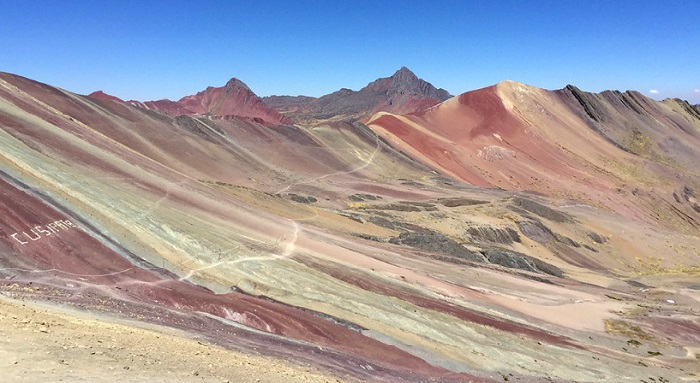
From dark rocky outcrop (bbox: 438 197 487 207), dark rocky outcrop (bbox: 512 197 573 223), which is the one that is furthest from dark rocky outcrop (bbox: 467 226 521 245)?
dark rocky outcrop (bbox: 512 197 573 223)

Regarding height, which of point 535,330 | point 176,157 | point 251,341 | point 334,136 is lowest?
point 535,330

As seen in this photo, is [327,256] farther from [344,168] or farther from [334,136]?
[334,136]

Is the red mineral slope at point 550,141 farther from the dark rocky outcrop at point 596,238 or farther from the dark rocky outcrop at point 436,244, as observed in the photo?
the dark rocky outcrop at point 436,244

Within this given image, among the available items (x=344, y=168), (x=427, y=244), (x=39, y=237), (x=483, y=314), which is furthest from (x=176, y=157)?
(x=483, y=314)

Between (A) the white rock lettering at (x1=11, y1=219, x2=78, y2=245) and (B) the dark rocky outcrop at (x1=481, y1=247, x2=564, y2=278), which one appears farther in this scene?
(B) the dark rocky outcrop at (x1=481, y1=247, x2=564, y2=278)

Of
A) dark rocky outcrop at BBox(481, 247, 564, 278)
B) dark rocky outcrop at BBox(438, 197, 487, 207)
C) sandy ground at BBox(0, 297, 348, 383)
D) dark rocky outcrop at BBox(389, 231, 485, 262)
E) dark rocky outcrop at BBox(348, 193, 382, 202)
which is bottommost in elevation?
dark rocky outcrop at BBox(481, 247, 564, 278)

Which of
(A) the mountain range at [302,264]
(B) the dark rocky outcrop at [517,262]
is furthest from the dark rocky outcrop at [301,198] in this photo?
(B) the dark rocky outcrop at [517,262]

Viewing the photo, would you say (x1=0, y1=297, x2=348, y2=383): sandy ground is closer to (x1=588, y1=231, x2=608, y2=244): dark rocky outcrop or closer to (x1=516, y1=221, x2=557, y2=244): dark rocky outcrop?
(x1=516, y1=221, x2=557, y2=244): dark rocky outcrop

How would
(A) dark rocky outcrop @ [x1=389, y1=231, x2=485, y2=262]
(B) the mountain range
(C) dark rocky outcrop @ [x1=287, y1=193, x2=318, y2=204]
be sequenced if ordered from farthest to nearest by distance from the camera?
(C) dark rocky outcrop @ [x1=287, y1=193, x2=318, y2=204]
(A) dark rocky outcrop @ [x1=389, y1=231, x2=485, y2=262]
(B) the mountain range
